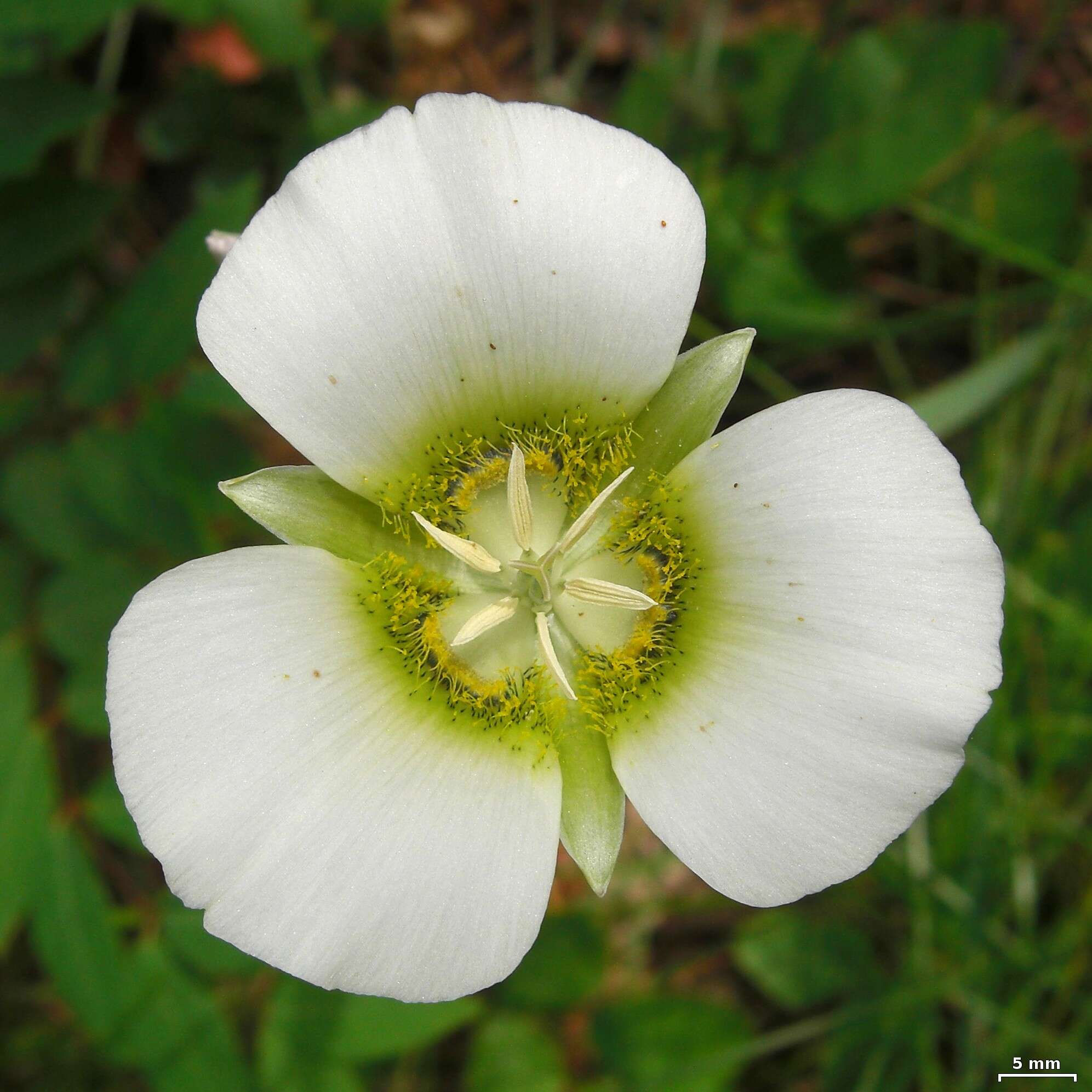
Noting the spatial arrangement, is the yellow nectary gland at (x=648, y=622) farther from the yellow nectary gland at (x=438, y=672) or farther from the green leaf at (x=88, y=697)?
the green leaf at (x=88, y=697)

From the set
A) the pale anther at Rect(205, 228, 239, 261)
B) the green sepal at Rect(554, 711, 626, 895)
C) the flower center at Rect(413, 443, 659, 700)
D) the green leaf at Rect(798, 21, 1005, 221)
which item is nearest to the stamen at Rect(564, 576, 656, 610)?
the flower center at Rect(413, 443, 659, 700)

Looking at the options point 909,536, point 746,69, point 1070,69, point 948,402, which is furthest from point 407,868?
point 1070,69

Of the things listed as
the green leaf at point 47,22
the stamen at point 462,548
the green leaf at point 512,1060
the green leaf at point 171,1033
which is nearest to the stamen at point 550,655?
the stamen at point 462,548

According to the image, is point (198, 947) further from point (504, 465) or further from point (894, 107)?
point (894, 107)

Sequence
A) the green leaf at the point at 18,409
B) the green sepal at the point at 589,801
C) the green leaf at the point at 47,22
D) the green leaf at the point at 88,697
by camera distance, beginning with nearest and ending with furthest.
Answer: the green sepal at the point at 589,801
the green leaf at the point at 47,22
the green leaf at the point at 88,697
the green leaf at the point at 18,409

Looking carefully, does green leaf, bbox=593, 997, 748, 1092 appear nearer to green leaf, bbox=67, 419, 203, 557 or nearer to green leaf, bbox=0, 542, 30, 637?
green leaf, bbox=67, 419, 203, 557

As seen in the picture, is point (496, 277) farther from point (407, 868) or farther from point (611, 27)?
point (611, 27)

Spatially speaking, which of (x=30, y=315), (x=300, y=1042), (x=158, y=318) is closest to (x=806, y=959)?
(x=300, y=1042)
